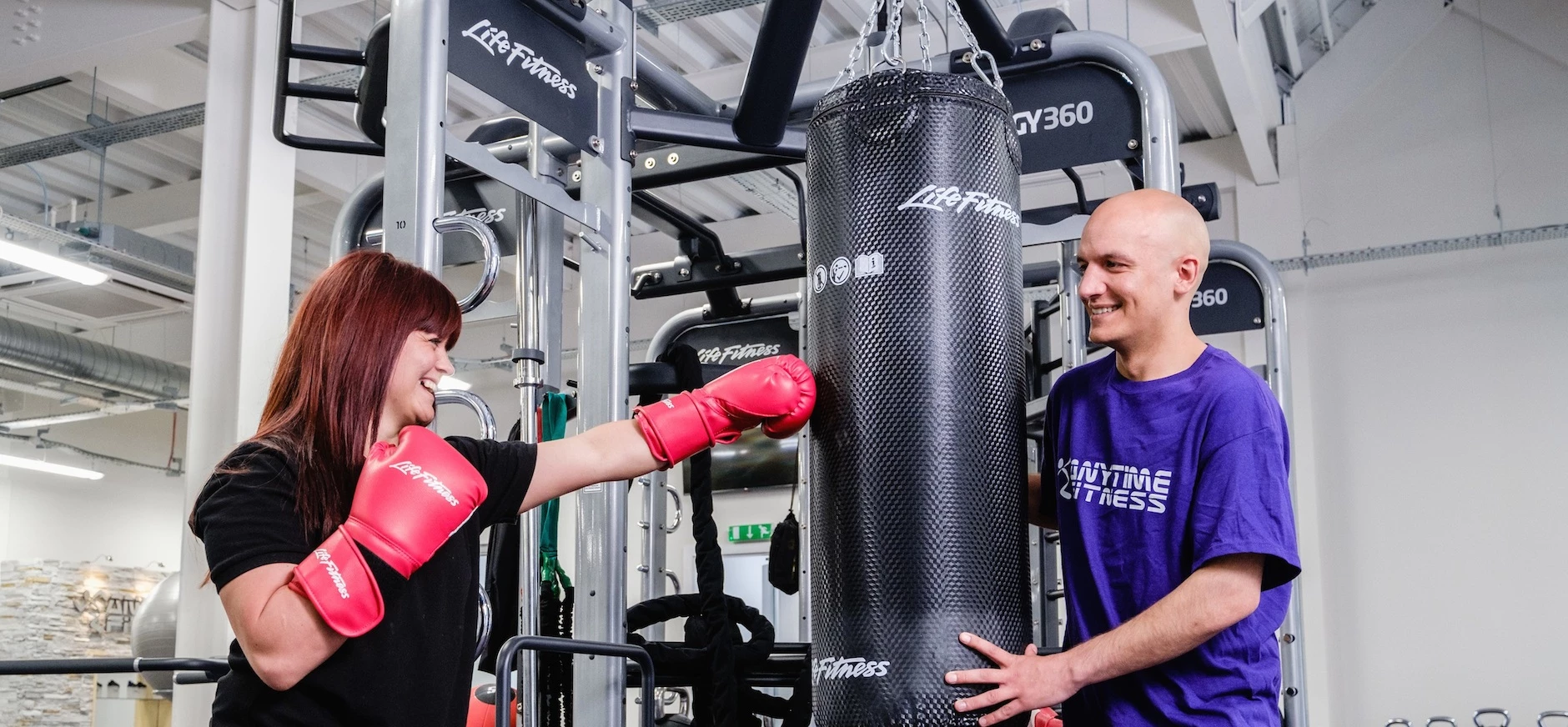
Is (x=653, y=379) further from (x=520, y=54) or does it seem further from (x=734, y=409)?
(x=734, y=409)

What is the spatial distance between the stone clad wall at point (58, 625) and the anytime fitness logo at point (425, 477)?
11.7 meters

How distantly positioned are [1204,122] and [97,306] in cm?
1032

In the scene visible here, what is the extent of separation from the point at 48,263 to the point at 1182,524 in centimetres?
833

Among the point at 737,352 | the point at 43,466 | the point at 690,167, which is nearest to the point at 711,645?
the point at 690,167

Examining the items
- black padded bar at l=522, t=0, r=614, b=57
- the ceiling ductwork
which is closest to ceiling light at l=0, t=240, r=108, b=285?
the ceiling ductwork

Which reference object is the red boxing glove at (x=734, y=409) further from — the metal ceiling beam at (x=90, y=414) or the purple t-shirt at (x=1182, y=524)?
the metal ceiling beam at (x=90, y=414)

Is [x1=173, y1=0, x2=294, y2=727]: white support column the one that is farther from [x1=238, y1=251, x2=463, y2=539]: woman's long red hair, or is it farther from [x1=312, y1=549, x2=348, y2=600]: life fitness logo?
[x1=312, y1=549, x2=348, y2=600]: life fitness logo

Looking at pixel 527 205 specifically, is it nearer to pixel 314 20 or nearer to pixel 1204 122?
pixel 314 20

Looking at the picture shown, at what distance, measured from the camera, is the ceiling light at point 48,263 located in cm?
781

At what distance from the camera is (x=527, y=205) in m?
3.25

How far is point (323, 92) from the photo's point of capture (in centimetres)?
263

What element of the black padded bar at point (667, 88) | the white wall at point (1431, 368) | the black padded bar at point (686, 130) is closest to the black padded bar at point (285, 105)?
the black padded bar at point (686, 130)

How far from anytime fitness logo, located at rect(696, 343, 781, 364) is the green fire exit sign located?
3.95 metres

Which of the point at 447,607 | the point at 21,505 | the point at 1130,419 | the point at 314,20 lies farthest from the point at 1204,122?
the point at 21,505
